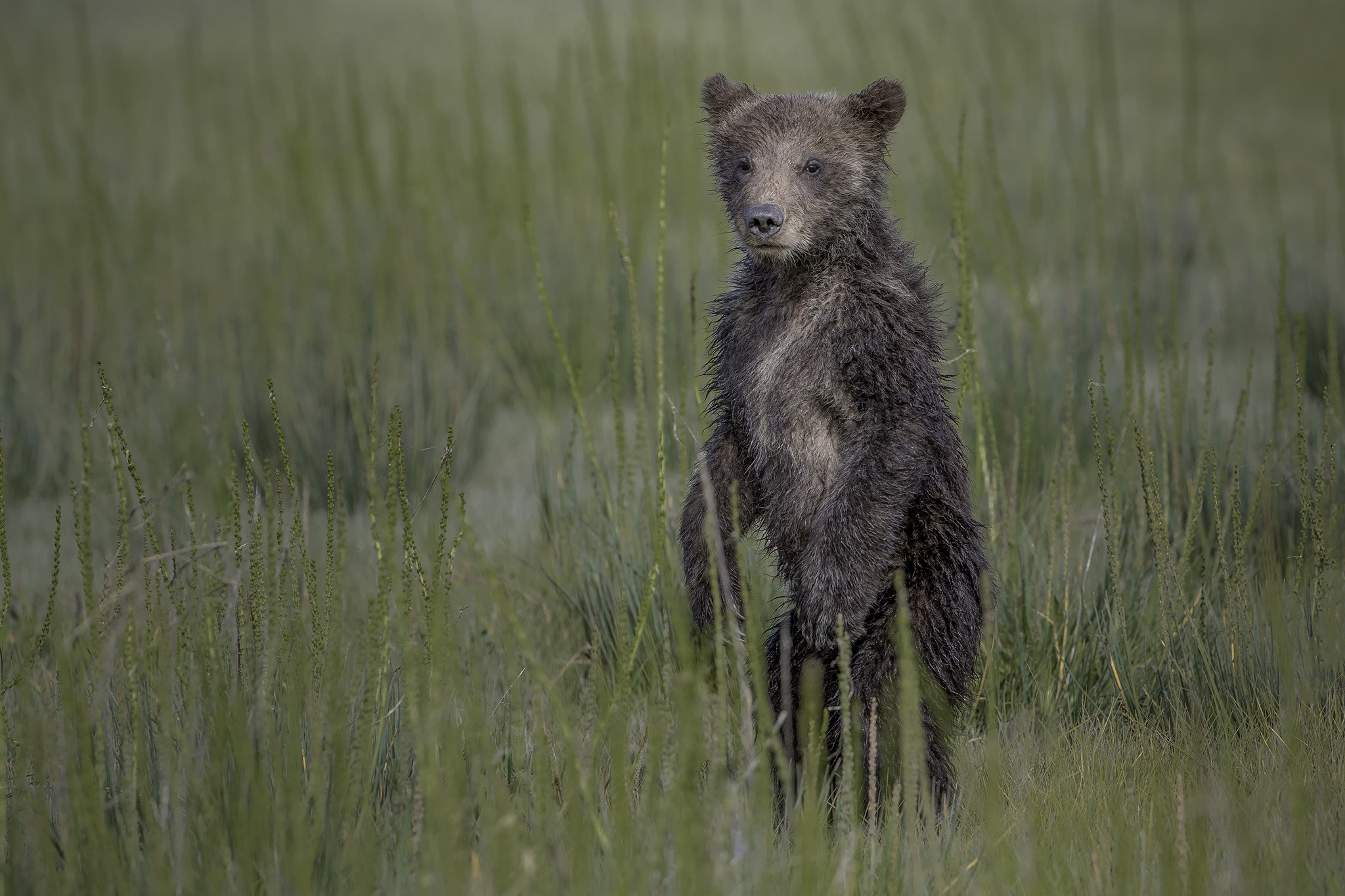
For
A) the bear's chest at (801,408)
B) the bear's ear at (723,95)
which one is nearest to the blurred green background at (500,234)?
the bear's chest at (801,408)

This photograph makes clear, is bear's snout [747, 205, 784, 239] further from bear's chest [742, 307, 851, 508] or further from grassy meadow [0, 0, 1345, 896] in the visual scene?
grassy meadow [0, 0, 1345, 896]

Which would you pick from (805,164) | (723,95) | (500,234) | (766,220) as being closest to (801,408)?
(766,220)

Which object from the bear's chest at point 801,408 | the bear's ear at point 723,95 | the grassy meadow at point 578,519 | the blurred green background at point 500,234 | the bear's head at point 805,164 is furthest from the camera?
the blurred green background at point 500,234

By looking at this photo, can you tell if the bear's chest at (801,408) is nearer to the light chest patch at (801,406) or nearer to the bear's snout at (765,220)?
the light chest patch at (801,406)

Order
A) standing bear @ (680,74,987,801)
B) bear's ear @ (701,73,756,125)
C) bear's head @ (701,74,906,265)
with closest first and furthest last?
1. standing bear @ (680,74,987,801)
2. bear's head @ (701,74,906,265)
3. bear's ear @ (701,73,756,125)

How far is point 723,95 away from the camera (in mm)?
3238

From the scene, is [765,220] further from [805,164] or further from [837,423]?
[837,423]

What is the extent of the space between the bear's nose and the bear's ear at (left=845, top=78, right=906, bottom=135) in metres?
0.52

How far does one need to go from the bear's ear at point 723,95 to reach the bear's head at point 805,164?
0.04 feet

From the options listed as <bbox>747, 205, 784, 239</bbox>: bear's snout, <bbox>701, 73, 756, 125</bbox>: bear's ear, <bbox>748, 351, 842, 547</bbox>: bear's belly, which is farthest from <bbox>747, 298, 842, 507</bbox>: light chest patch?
<bbox>701, 73, 756, 125</bbox>: bear's ear

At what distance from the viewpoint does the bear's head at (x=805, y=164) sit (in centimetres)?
282

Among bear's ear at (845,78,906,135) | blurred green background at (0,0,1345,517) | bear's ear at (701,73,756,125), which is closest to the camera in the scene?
bear's ear at (845,78,906,135)

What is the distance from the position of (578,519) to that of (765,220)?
3.91 feet

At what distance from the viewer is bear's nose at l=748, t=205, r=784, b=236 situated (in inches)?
107
